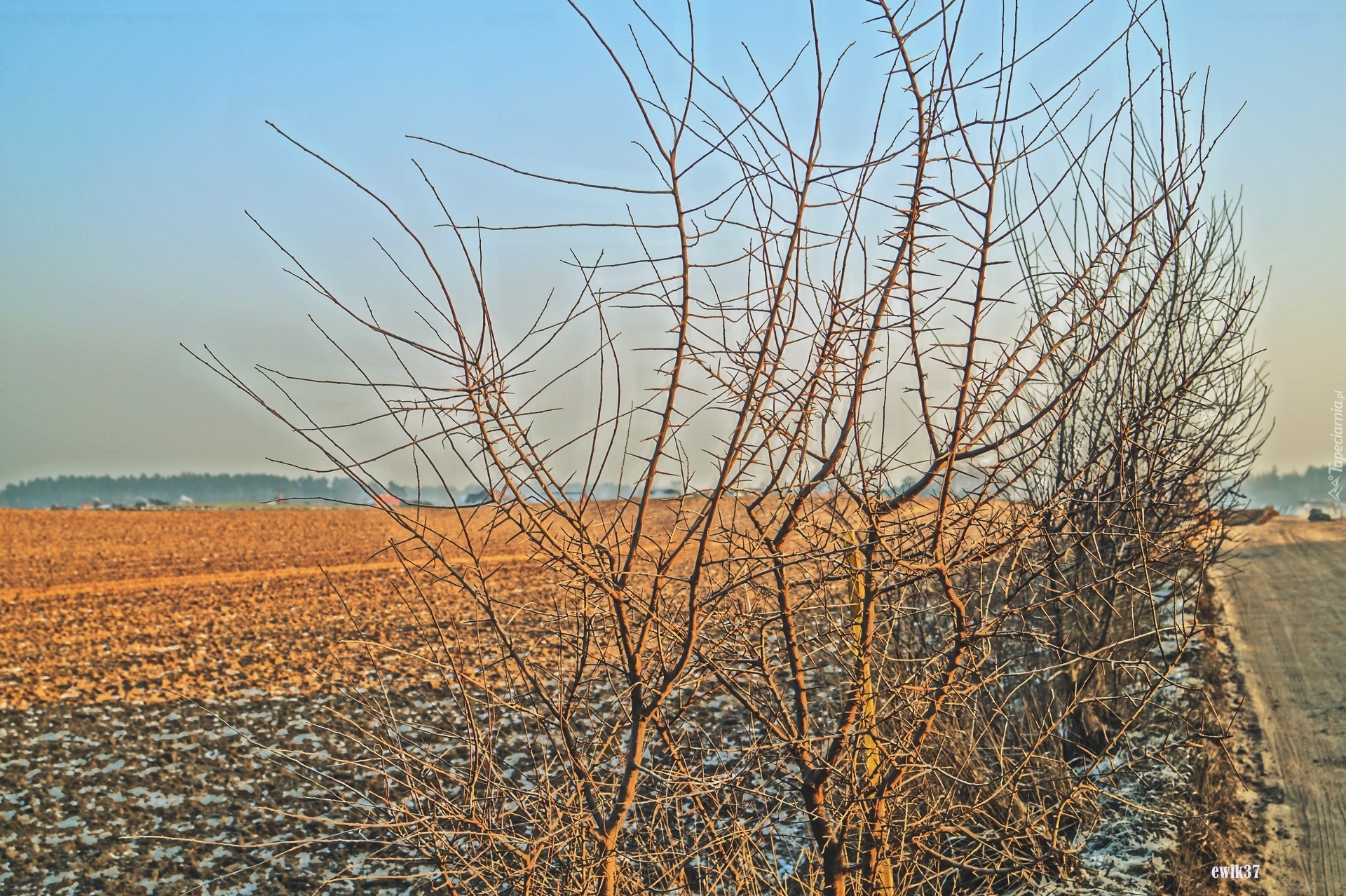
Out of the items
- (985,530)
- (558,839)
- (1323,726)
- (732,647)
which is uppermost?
(985,530)

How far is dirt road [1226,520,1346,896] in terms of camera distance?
5594mm

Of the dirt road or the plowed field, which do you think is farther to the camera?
the plowed field

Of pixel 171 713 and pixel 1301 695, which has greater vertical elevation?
pixel 1301 695

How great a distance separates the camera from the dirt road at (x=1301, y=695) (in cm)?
559

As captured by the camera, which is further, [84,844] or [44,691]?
[44,691]

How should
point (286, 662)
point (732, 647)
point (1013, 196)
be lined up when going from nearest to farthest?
1. point (732, 647)
2. point (1013, 196)
3. point (286, 662)

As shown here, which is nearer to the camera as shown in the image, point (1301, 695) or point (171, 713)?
point (1301, 695)

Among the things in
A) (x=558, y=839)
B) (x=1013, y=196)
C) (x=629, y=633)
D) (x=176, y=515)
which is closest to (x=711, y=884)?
(x=558, y=839)

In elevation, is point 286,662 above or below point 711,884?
below

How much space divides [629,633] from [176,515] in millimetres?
43016

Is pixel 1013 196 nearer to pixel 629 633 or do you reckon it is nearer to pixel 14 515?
pixel 629 633

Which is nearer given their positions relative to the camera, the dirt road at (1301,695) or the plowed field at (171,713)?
the dirt road at (1301,695)

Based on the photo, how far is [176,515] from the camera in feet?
128

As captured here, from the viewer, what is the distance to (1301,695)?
8492mm
